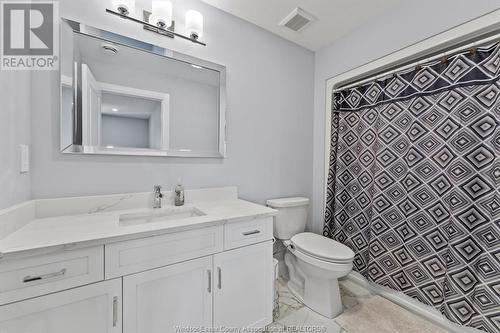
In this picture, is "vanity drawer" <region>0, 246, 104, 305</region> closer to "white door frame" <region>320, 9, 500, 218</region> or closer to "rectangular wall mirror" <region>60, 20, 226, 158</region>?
"rectangular wall mirror" <region>60, 20, 226, 158</region>

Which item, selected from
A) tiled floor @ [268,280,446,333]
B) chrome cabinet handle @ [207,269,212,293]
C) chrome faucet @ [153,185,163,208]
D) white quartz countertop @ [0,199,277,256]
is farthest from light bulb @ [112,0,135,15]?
tiled floor @ [268,280,446,333]

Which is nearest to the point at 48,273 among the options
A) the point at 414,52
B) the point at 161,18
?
the point at 161,18

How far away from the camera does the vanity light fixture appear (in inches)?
48.1

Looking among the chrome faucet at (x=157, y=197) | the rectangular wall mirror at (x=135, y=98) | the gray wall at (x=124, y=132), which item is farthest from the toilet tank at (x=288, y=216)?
the gray wall at (x=124, y=132)

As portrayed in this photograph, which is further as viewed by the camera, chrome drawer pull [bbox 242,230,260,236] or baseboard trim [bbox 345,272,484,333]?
baseboard trim [bbox 345,272,484,333]

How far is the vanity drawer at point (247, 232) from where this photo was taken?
1.15 metres

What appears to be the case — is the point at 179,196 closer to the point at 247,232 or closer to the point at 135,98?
the point at 247,232

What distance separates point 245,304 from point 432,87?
6.21ft

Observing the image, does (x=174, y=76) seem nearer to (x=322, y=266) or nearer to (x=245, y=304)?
(x=245, y=304)

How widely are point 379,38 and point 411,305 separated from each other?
6.92 feet

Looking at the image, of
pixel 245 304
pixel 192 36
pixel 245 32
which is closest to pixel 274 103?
pixel 245 32

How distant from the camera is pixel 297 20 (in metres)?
1.75

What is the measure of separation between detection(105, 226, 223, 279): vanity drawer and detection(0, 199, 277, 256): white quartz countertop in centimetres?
4

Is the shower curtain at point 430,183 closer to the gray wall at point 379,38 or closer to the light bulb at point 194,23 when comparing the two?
the gray wall at point 379,38
